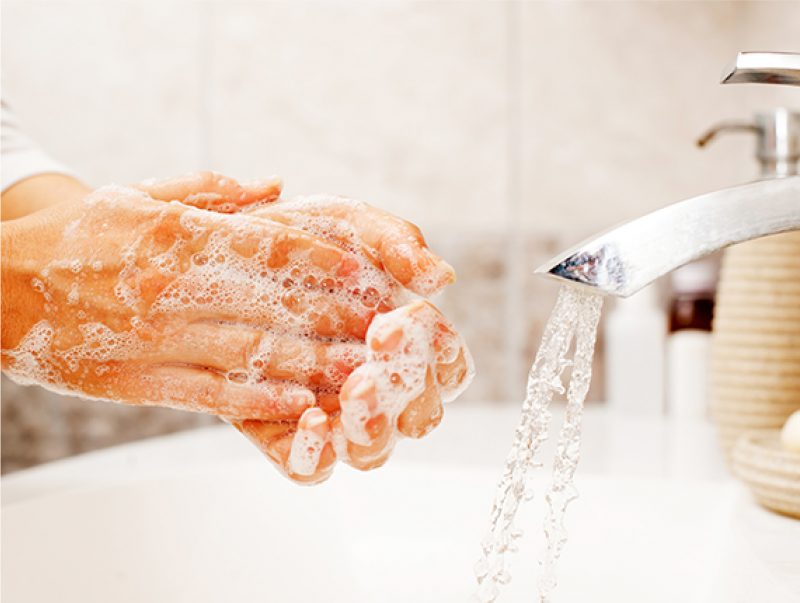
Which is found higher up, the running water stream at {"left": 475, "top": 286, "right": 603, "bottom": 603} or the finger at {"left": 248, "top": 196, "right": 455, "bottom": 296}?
the finger at {"left": 248, "top": 196, "right": 455, "bottom": 296}

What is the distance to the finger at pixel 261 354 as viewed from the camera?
18.2 inches

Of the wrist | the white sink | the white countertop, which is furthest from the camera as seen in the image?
the white countertop

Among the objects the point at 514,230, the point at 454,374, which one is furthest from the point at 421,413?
the point at 514,230

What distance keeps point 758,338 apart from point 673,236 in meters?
0.37

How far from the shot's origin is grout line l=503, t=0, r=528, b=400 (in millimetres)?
1100

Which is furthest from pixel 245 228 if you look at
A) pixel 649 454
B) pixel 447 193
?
pixel 447 193

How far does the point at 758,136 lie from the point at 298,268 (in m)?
0.55

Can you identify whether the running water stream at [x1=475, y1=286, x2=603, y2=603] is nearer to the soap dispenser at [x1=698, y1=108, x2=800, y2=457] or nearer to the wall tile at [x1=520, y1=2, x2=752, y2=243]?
the soap dispenser at [x1=698, y1=108, x2=800, y2=457]

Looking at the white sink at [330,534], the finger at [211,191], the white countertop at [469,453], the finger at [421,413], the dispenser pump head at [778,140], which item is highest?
the dispenser pump head at [778,140]

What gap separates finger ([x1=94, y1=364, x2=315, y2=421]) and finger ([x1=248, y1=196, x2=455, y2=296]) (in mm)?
81

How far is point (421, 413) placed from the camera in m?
0.43

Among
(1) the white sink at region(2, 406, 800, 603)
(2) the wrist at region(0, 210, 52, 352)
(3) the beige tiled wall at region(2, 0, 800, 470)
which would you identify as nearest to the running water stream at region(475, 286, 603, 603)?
(1) the white sink at region(2, 406, 800, 603)

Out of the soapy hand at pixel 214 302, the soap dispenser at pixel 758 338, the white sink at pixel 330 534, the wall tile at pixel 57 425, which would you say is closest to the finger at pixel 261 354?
the soapy hand at pixel 214 302

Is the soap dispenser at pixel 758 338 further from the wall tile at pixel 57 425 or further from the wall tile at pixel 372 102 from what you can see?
the wall tile at pixel 57 425
